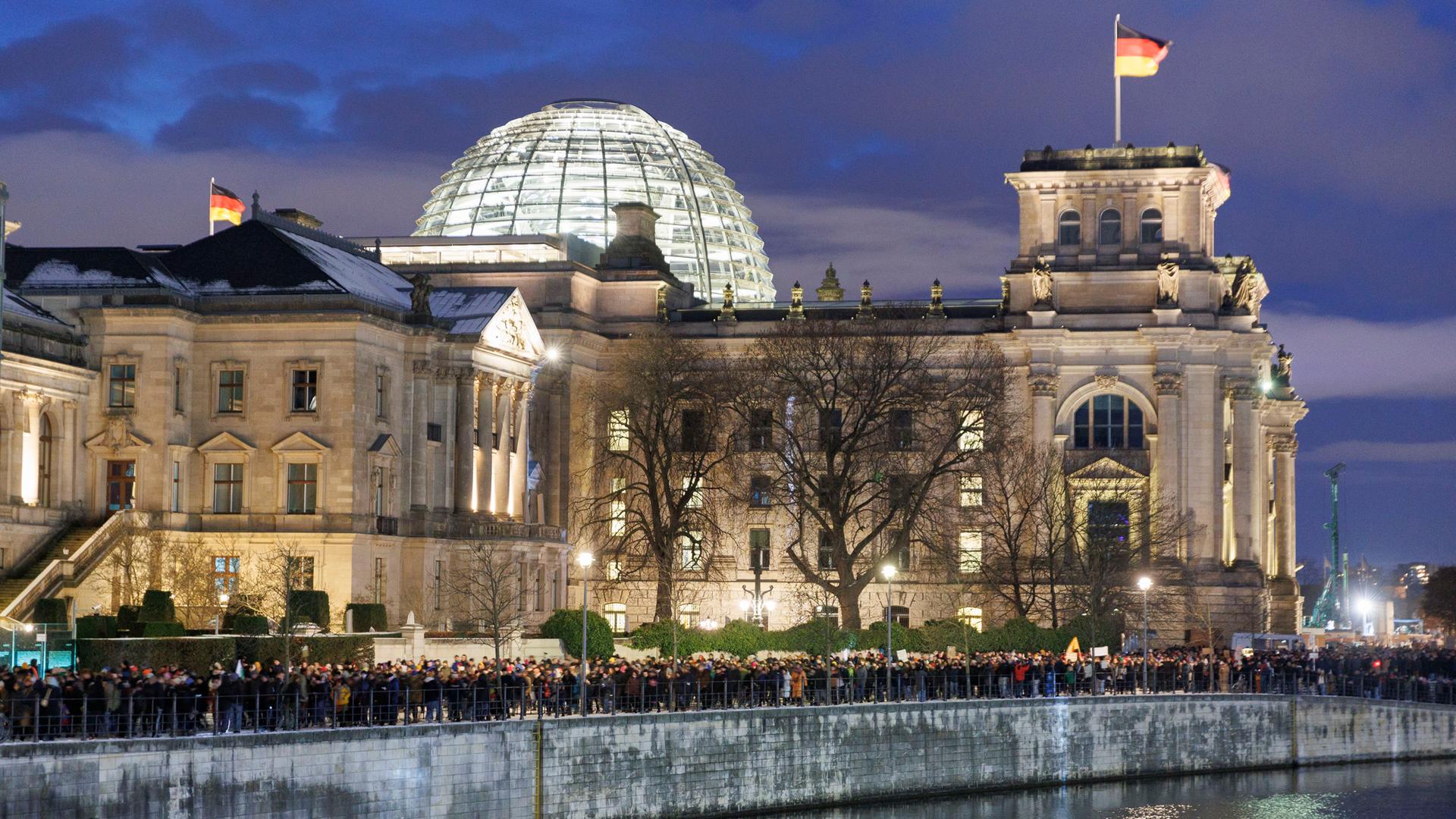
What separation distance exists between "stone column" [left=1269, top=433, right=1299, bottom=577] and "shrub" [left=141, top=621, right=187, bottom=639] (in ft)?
290

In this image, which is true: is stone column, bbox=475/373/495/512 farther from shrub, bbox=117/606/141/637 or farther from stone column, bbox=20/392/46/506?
shrub, bbox=117/606/141/637

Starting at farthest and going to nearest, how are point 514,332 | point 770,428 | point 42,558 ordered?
point 770,428 → point 514,332 → point 42,558

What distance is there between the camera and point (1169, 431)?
418 feet

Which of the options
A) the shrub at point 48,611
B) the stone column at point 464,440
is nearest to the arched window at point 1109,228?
the stone column at point 464,440

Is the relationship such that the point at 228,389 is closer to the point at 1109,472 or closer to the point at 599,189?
the point at 1109,472

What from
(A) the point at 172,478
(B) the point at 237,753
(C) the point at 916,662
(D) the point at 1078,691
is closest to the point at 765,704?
(C) the point at 916,662

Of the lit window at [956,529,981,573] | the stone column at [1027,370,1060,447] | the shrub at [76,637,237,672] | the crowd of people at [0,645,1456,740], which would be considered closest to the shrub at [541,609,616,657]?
the crowd of people at [0,645,1456,740]

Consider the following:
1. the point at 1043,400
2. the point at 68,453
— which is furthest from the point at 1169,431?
the point at 68,453

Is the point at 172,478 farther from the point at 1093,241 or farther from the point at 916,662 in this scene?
the point at 1093,241

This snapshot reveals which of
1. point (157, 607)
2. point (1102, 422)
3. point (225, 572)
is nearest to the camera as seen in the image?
point (157, 607)

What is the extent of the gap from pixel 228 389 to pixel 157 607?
20875 millimetres

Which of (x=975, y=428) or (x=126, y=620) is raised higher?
(x=975, y=428)

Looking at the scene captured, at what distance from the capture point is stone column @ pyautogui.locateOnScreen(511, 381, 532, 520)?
112500 mm

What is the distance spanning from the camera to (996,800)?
244ft
